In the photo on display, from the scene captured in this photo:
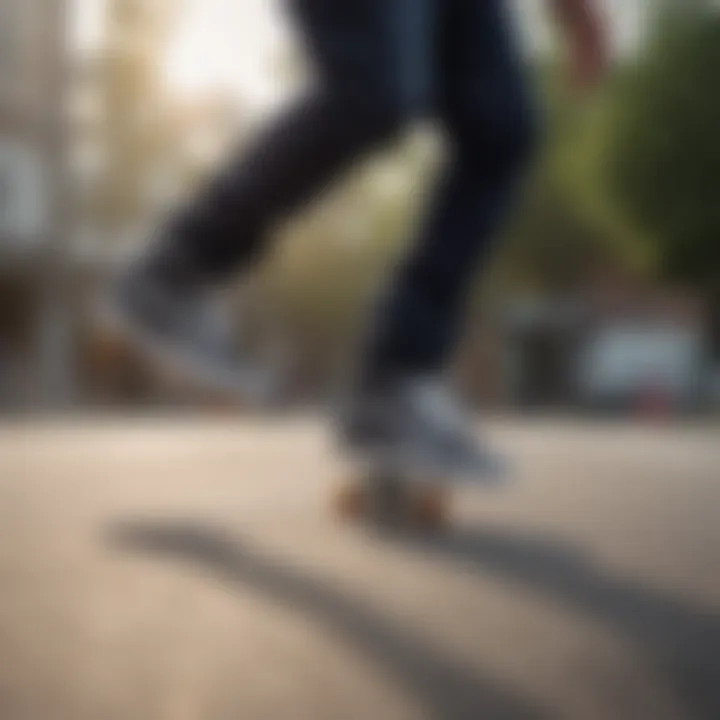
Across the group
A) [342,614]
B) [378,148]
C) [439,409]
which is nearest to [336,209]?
[378,148]

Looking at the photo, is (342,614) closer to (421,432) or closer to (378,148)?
(421,432)

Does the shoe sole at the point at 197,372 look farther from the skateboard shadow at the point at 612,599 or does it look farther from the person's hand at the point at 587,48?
the person's hand at the point at 587,48

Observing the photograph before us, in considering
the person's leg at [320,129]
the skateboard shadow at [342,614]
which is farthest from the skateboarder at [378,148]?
the skateboard shadow at [342,614]

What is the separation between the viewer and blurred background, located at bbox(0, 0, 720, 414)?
2.20ft

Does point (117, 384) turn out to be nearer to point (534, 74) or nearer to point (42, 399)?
point (42, 399)

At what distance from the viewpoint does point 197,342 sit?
2.31ft

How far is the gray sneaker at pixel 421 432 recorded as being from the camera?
27.4 inches

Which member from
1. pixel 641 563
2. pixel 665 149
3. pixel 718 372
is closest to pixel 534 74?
pixel 665 149

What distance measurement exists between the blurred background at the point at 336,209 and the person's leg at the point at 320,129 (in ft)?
0.04

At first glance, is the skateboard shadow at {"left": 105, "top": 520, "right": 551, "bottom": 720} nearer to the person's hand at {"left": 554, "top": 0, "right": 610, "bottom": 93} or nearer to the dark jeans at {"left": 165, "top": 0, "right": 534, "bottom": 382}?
the dark jeans at {"left": 165, "top": 0, "right": 534, "bottom": 382}

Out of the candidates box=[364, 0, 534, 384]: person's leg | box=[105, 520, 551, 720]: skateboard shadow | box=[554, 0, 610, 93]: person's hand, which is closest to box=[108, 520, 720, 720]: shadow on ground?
box=[105, 520, 551, 720]: skateboard shadow

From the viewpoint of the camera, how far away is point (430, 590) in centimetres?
70

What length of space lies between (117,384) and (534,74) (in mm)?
353

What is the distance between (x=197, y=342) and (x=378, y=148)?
0.58 feet
